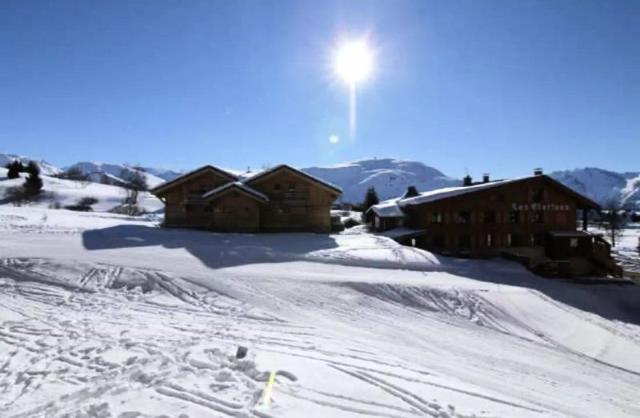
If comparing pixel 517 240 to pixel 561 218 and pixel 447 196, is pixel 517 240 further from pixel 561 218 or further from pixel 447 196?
pixel 447 196

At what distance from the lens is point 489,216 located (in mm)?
31297

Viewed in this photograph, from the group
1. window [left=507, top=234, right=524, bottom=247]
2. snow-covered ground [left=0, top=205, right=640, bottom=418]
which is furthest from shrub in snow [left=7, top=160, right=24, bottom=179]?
window [left=507, top=234, right=524, bottom=247]

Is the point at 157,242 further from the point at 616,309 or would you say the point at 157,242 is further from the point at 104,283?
the point at 616,309

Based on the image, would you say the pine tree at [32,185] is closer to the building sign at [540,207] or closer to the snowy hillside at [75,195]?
the snowy hillside at [75,195]

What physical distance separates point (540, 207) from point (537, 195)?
1035mm

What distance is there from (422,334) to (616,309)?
14.7 m

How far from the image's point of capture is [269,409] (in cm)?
520

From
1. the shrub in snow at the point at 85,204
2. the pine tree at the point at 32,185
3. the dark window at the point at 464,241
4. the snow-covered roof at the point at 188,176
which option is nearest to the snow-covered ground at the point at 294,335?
the snow-covered roof at the point at 188,176

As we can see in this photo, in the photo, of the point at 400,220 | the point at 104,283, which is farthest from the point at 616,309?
the point at 104,283

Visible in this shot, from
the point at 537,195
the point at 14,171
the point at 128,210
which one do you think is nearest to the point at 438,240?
the point at 537,195

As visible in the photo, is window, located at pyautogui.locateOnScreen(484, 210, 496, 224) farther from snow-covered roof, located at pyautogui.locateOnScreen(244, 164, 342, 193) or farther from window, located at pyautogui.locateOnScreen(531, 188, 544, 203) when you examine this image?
snow-covered roof, located at pyautogui.locateOnScreen(244, 164, 342, 193)

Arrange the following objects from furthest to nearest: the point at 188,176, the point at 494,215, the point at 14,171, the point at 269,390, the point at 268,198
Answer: the point at 14,171 → the point at 494,215 → the point at 188,176 → the point at 268,198 → the point at 269,390

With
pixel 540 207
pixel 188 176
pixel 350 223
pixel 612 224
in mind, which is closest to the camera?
pixel 188 176

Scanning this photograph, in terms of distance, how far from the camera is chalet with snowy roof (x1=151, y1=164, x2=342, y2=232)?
2866cm
